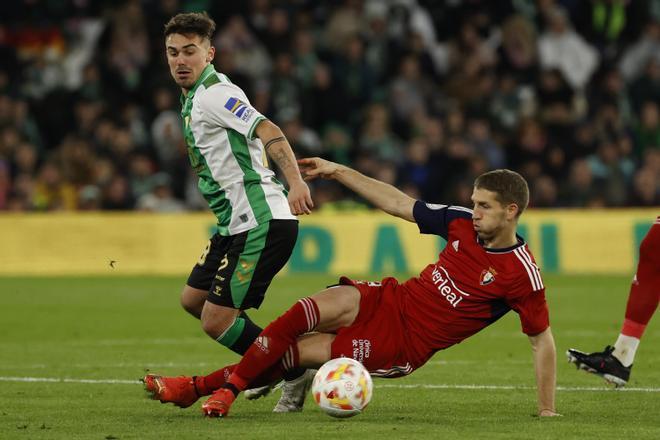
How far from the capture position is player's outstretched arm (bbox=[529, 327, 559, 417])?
22.3 feet

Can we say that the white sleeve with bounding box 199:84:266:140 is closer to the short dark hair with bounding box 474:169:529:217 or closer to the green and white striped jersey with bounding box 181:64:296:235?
the green and white striped jersey with bounding box 181:64:296:235

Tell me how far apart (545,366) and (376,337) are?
89 cm

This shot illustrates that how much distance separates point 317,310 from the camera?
6988 millimetres

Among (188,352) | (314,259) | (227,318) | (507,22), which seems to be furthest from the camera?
(507,22)

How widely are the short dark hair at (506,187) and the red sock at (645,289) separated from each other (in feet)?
4.89

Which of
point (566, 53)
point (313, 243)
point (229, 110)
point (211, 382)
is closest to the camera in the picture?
point (211, 382)

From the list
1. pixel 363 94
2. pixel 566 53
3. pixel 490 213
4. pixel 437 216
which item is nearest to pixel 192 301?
pixel 437 216

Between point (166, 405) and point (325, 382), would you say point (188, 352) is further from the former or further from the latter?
point (325, 382)

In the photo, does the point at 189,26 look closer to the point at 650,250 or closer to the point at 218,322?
the point at 218,322

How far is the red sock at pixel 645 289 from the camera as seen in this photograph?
26.6 feet

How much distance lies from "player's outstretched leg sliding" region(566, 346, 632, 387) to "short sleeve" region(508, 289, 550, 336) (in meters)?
0.88

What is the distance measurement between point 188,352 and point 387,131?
983 cm

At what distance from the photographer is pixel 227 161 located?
7.36m

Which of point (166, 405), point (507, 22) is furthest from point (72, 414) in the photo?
point (507, 22)
